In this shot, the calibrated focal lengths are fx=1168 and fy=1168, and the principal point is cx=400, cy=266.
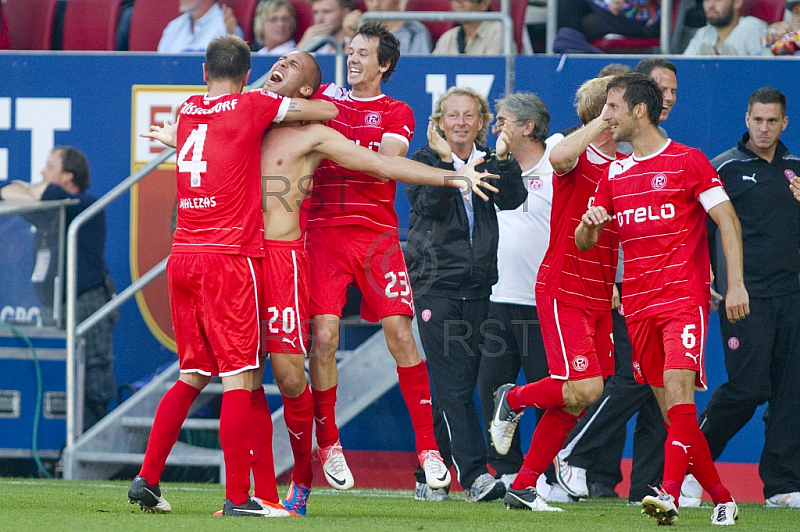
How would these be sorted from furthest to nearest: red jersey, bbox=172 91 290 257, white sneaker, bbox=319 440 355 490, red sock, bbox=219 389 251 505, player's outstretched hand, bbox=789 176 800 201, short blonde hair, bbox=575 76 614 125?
1. player's outstretched hand, bbox=789 176 800 201
2. short blonde hair, bbox=575 76 614 125
3. white sneaker, bbox=319 440 355 490
4. red jersey, bbox=172 91 290 257
5. red sock, bbox=219 389 251 505

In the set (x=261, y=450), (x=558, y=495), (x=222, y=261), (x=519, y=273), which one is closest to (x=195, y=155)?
(x=222, y=261)

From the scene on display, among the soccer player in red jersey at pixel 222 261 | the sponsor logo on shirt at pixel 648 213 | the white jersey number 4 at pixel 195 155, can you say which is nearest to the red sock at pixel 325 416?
the soccer player in red jersey at pixel 222 261

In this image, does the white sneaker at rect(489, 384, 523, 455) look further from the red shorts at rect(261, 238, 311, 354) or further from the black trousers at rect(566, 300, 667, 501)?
the red shorts at rect(261, 238, 311, 354)

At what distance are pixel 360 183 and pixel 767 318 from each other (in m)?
2.63

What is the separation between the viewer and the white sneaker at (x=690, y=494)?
688 centimetres

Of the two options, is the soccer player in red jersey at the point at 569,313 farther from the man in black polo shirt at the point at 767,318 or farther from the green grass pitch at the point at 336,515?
the man in black polo shirt at the point at 767,318

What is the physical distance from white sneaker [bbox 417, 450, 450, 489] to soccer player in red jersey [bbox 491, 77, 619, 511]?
58 cm

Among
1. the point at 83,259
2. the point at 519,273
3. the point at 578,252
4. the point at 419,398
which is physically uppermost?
the point at 578,252

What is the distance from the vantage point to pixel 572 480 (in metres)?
7.13

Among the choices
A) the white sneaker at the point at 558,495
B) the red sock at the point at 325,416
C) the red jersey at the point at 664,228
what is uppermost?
the red jersey at the point at 664,228

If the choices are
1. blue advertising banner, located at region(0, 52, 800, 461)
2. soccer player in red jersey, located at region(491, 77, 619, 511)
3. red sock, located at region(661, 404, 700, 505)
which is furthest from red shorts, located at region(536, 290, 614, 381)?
blue advertising banner, located at region(0, 52, 800, 461)

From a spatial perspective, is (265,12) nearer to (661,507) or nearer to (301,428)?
(301,428)

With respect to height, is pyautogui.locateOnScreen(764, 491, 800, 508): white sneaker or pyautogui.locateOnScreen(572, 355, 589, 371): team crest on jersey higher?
pyautogui.locateOnScreen(572, 355, 589, 371): team crest on jersey

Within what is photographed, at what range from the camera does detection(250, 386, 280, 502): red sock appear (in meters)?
5.42
